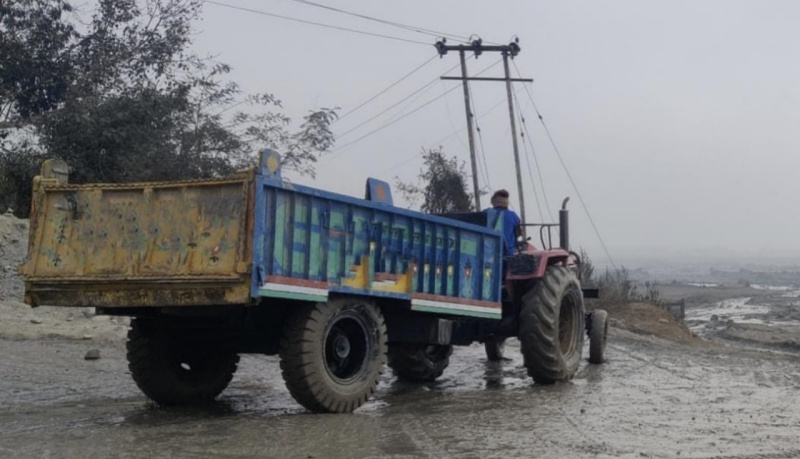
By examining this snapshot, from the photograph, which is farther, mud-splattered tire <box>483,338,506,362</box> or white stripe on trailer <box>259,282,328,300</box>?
mud-splattered tire <box>483,338,506,362</box>

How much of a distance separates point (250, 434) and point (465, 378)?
5.66 metres

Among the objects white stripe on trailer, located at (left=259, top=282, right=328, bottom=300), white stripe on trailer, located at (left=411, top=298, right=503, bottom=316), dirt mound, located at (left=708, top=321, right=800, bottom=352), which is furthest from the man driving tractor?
dirt mound, located at (left=708, top=321, right=800, bottom=352)

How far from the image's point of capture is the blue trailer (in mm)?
7348

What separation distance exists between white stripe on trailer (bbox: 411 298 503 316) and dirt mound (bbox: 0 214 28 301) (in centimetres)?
1056

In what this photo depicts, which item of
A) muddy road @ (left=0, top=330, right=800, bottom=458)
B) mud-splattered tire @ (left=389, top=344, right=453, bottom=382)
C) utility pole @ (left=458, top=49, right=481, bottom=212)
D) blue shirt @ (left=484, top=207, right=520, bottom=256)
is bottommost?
muddy road @ (left=0, top=330, right=800, bottom=458)

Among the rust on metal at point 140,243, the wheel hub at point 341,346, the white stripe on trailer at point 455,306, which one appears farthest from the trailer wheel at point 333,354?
the rust on metal at point 140,243

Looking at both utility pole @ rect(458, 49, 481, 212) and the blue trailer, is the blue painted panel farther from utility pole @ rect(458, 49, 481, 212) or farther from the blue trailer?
utility pole @ rect(458, 49, 481, 212)

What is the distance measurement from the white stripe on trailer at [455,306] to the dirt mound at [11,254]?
10556mm

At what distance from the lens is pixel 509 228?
447 inches

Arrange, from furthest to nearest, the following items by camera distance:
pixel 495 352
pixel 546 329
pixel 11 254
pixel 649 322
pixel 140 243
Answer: pixel 649 322 → pixel 11 254 → pixel 495 352 → pixel 546 329 → pixel 140 243

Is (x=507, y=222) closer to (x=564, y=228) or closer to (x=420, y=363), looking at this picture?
(x=564, y=228)

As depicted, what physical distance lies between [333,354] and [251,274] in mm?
1534

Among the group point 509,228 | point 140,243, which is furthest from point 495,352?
point 140,243

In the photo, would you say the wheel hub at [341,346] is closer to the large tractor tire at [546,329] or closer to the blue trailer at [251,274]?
the blue trailer at [251,274]
